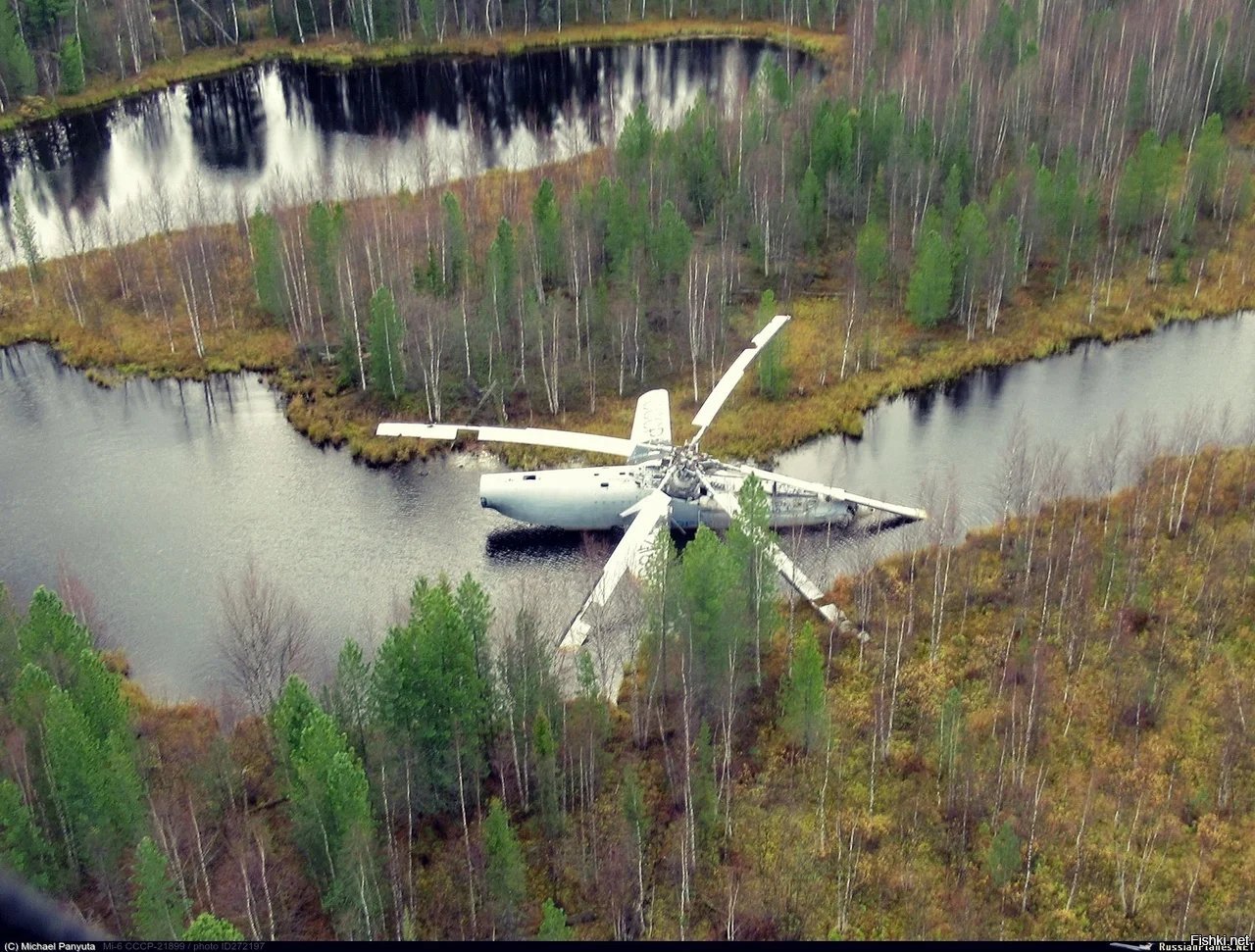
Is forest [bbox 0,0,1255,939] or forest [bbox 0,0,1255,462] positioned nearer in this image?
forest [bbox 0,0,1255,939]

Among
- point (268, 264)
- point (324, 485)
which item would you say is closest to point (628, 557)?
point (324, 485)

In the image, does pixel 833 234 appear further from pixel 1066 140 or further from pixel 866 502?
pixel 866 502

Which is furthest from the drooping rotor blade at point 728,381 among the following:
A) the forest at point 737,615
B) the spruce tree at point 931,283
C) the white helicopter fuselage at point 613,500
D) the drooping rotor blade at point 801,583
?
the spruce tree at point 931,283

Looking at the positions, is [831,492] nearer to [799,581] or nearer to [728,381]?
[799,581]

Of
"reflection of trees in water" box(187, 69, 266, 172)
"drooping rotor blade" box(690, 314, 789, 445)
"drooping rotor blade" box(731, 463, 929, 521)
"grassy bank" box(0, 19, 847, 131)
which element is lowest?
"drooping rotor blade" box(731, 463, 929, 521)

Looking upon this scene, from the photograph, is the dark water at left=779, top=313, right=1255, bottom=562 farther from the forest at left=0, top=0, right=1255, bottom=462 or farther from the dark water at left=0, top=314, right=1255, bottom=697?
the forest at left=0, top=0, right=1255, bottom=462

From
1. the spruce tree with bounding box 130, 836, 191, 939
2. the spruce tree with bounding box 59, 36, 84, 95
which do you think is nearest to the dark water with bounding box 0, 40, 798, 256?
the spruce tree with bounding box 59, 36, 84, 95
